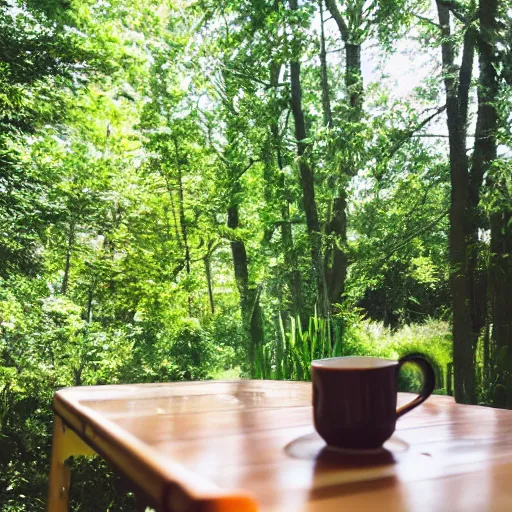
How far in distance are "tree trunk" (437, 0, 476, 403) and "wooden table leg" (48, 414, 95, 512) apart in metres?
2.48

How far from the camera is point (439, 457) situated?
48 cm

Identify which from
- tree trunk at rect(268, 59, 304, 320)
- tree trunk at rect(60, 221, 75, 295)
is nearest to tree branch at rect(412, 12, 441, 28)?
tree trunk at rect(268, 59, 304, 320)

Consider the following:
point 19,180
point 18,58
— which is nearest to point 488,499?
point 19,180

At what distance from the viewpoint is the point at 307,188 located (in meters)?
4.51

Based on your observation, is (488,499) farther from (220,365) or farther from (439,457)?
(220,365)

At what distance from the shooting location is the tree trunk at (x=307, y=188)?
162 inches

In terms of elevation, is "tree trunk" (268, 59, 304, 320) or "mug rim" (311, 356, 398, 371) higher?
"tree trunk" (268, 59, 304, 320)

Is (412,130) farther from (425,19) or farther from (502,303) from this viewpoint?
(502,303)

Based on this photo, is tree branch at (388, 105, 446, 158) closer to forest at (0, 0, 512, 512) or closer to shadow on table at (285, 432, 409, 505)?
forest at (0, 0, 512, 512)

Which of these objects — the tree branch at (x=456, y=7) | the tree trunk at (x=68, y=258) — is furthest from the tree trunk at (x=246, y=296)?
the tree branch at (x=456, y=7)

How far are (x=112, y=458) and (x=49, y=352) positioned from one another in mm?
3329

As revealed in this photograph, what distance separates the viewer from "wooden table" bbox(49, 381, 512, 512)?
1.16ft

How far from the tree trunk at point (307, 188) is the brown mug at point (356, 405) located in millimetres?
3404

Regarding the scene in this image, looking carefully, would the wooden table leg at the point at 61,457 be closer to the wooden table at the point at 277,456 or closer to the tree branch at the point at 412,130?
the wooden table at the point at 277,456
